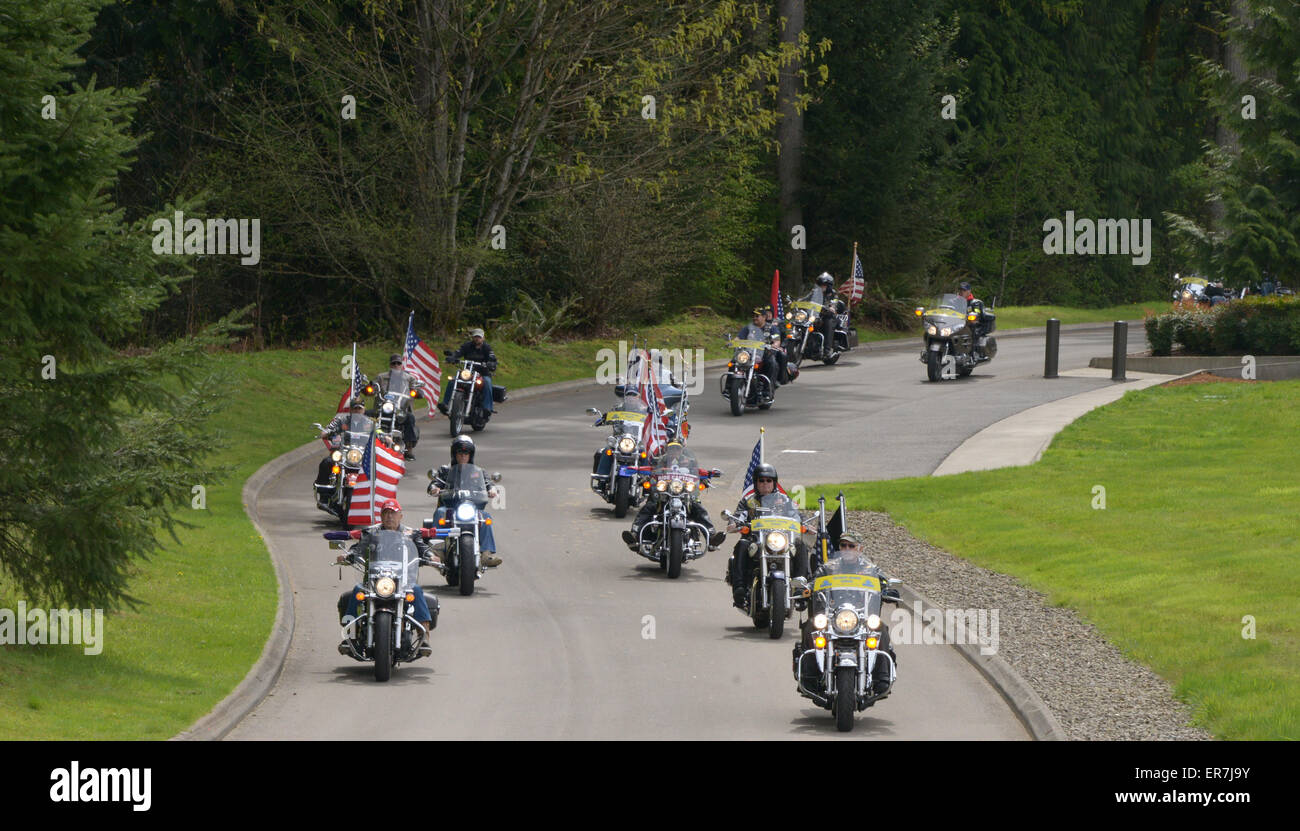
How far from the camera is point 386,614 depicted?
15.3 meters

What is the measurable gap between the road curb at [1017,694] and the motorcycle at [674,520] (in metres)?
4.41

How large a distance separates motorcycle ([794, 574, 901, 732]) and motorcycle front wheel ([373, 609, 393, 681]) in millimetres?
3777

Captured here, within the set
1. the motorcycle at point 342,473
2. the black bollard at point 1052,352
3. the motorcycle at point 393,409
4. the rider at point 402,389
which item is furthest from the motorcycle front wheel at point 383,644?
the black bollard at point 1052,352

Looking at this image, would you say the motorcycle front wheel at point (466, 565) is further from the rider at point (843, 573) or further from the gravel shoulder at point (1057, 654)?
the rider at point (843, 573)

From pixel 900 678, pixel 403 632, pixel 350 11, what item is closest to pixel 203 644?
pixel 403 632

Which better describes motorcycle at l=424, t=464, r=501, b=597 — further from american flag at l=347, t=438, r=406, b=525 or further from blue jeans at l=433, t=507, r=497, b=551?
american flag at l=347, t=438, r=406, b=525

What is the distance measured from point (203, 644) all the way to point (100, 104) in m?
5.30

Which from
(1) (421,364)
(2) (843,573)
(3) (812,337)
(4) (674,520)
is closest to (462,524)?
(4) (674,520)

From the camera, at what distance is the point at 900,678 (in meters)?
15.7

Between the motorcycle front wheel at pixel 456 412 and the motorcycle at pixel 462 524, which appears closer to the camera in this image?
the motorcycle at pixel 462 524

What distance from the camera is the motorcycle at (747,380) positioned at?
3388 centimetres

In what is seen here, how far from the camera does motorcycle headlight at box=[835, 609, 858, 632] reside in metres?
13.7

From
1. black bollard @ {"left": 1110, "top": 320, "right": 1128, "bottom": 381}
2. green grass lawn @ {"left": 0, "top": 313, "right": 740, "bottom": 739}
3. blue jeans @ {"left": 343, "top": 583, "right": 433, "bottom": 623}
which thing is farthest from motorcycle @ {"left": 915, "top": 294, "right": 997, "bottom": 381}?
blue jeans @ {"left": 343, "top": 583, "right": 433, "bottom": 623}

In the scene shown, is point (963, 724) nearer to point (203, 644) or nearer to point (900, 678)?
point (900, 678)
